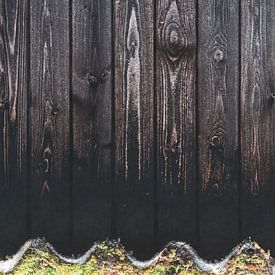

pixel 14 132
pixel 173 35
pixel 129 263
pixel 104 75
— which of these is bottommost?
pixel 129 263

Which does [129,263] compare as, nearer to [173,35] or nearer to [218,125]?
[218,125]

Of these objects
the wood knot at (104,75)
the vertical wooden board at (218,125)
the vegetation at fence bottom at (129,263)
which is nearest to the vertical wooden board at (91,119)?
the wood knot at (104,75)

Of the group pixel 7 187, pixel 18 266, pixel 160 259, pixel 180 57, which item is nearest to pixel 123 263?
pixel 160 259

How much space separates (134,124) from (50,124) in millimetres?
308

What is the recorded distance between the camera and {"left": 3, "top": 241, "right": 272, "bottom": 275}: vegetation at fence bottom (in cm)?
198

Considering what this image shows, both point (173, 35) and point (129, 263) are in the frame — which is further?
point (173, 35)

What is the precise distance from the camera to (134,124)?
2.14m

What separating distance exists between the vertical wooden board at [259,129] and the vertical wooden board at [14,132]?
0.80 m

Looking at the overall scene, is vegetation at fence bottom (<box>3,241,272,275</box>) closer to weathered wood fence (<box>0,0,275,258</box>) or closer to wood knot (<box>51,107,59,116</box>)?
weathered wood fence (<box>0,0,275,258</box>)

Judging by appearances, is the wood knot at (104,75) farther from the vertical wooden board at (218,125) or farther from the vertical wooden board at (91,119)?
the vertical wooden board at (218,125)

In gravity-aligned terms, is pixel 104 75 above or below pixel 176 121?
above

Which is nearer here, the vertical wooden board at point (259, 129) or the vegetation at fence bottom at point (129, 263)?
the vegetation at fence bottom at point (129, 263)

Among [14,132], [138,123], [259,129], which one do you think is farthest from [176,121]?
[14,132]

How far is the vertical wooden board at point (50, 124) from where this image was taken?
213 cm
